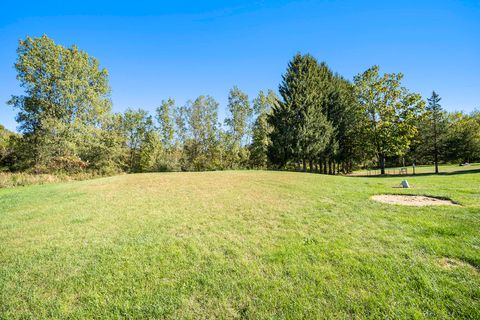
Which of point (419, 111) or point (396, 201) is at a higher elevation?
point (419, 111)

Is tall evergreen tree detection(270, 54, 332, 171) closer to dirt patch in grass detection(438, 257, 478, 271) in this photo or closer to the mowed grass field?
the mowed grass field

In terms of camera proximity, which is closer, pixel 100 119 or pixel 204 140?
pixel 100 119

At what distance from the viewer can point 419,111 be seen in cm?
2370

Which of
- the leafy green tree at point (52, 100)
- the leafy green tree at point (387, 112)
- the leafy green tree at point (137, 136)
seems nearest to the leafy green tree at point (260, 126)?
the leafy green tree at point (387, 112)

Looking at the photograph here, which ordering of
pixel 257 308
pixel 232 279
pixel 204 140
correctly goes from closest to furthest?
pixel 257 308 < pixel 232 279 < pixel 204 140

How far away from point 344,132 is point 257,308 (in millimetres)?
29975

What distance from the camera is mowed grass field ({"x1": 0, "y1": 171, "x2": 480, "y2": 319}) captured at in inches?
97.0

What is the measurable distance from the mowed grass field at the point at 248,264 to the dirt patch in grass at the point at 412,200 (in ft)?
1.89

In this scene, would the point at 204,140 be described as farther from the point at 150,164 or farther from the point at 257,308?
the point at 257,308

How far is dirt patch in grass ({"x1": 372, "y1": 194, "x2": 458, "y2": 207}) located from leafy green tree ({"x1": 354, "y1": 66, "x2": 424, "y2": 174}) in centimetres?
2065

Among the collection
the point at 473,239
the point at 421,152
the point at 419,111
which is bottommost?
A: the point at 473,239

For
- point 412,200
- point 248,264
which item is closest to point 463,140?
point 412,200

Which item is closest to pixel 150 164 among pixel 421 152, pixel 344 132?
pixel 344 132

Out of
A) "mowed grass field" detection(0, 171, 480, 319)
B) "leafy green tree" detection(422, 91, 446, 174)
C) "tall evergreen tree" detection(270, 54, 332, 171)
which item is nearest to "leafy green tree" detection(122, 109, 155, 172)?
"tall evergreen tree" detection(270, 54, 332, 171)
